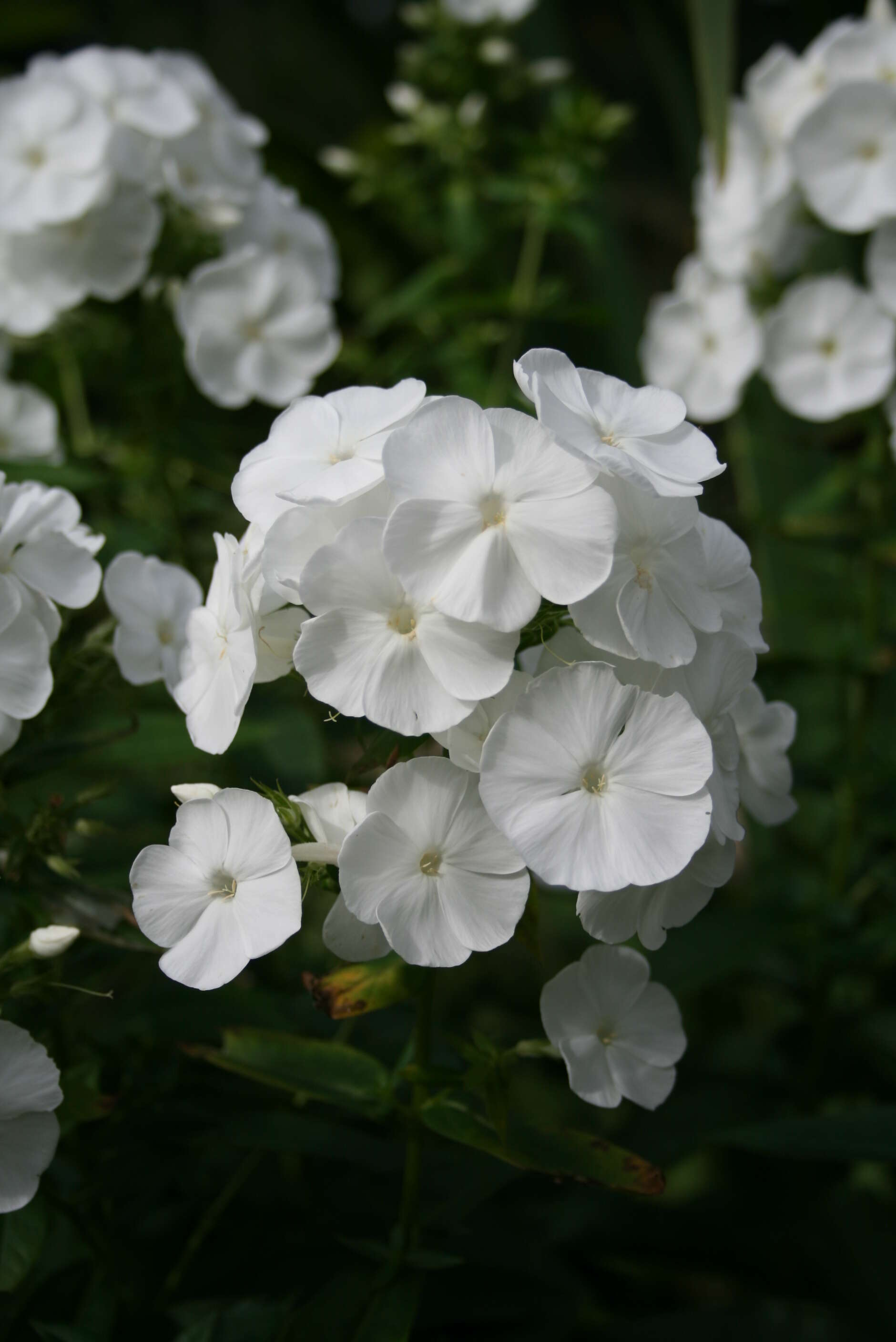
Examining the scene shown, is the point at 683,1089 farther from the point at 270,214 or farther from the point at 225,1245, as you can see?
the point at 270,214

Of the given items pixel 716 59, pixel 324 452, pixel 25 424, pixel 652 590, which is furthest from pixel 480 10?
pixel 652 590

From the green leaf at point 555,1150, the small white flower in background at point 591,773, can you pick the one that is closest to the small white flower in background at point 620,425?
the small white flower in background at point 591,773

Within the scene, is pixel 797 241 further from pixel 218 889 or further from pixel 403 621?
pixel 218 889

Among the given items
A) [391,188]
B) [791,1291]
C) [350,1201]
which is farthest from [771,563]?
[350,1201]

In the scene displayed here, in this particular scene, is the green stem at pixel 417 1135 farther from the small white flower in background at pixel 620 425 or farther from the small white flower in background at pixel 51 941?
the small white flower in background at pixel 620 425

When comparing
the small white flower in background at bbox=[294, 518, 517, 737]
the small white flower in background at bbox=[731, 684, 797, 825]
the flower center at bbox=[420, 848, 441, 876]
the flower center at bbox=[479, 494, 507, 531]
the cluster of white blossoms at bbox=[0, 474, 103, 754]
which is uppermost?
the flower center at bbox=[479, 494, 507, 531]

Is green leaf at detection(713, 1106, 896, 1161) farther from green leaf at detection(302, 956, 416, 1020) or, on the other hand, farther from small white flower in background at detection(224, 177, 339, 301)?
small white flower in background at detection(224, 177, 339, 301)

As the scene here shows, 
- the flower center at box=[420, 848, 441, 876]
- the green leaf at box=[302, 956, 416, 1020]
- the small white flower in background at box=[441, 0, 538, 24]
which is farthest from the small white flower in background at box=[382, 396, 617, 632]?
the small white flower in background at box=[441, 0, 538, 24]
